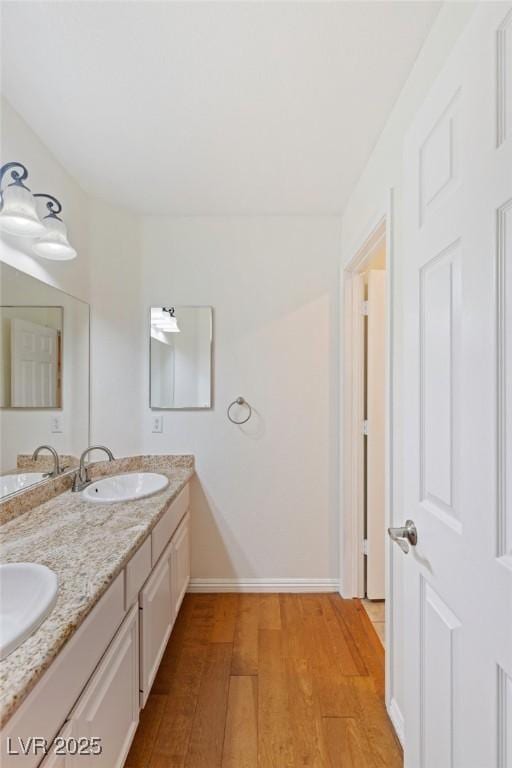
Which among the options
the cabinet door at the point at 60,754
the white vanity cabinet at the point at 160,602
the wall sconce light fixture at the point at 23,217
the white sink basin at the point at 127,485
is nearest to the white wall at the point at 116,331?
the white sink basin at the point at 127,485

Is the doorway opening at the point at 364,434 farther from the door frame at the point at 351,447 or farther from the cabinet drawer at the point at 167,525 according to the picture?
the cabinet drawer at the point at 167,525

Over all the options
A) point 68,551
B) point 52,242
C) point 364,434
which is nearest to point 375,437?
point 364,434

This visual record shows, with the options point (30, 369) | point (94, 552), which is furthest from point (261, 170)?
point (94, 552)

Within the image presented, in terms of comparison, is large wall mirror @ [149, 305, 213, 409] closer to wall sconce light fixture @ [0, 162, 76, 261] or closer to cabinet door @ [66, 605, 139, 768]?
wall sconce light fixture @ [0, 162, 76, 261]

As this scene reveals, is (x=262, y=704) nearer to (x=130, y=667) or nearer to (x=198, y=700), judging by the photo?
(x=198, y=700)

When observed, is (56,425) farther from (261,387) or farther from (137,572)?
(261,387)

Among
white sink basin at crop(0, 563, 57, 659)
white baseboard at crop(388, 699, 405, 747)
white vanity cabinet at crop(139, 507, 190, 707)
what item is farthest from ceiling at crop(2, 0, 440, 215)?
white baseboard at crop(388, 699, 405, 747)

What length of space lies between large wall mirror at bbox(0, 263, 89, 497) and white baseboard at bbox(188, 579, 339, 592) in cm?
123

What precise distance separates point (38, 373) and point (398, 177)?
1780 mm

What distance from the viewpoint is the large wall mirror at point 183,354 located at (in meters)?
2.43

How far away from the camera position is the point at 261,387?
2451 mm

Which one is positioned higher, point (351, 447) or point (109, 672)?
point (351, 447)

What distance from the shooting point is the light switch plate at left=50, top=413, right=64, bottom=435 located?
182 centimetres

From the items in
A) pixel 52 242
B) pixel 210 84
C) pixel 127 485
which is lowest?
pixel 127 485
